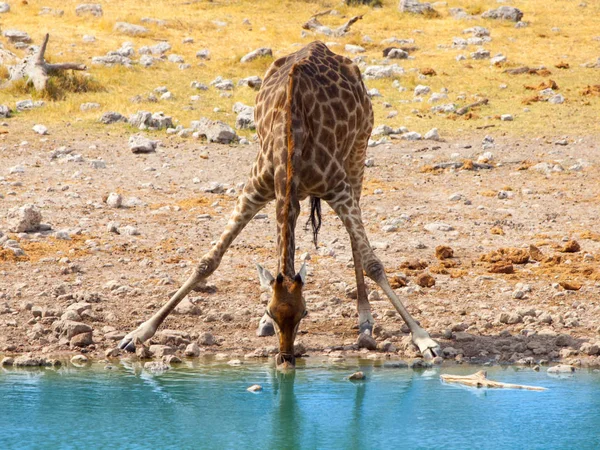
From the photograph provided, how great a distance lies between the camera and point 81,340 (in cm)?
725

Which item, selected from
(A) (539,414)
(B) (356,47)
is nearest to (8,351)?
(A) (539,414)

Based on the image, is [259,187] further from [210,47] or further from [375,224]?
[210,47]

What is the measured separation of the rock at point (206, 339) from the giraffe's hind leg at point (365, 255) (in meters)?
1.31

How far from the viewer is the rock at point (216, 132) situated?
49.2ft

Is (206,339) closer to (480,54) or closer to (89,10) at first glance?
(480,54)

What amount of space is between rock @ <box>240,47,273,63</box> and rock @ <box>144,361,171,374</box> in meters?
14.3

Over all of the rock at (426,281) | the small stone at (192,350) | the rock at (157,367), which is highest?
the rock at (426,281)

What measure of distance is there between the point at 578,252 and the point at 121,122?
8.55 meters

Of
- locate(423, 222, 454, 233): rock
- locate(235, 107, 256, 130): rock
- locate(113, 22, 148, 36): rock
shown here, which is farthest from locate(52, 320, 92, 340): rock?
locate(113, 22, 148, 36): rock

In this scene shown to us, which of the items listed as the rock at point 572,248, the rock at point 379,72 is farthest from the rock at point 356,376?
the rock at point 379,72

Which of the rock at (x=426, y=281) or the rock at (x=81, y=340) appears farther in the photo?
the rock at (x=426, y=281)

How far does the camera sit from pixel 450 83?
1902cm

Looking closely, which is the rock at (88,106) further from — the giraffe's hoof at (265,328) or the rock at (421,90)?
the giraffe's hoof at (265,328)

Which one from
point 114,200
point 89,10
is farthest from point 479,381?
point 89,10
